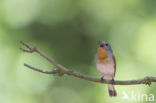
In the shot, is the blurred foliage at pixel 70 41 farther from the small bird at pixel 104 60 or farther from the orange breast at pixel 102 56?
the orange breast at pixel 102 56

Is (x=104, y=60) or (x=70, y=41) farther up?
(x=104, y=60)

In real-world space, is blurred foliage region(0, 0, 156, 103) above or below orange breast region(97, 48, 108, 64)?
below

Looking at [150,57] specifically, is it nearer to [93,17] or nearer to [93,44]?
[93,44]

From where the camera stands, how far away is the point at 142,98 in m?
6.46

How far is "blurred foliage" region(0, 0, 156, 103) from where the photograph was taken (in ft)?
24.0

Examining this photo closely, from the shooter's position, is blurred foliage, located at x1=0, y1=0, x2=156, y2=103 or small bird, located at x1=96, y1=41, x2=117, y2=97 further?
blurred foliage, located at x1=0, y1=0, x2=156, y2=103

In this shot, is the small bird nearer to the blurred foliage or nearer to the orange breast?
the orange breast

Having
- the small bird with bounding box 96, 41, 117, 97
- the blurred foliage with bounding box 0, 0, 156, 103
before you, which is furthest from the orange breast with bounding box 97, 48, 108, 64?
the blurred foliage with bounding box 0, 0, 156, 103

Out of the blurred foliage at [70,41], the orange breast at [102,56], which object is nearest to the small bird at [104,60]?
the orange breast at [102,56]

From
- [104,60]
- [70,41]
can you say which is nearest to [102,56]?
[104,60]

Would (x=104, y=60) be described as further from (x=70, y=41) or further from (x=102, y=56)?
(x=70, y=41)

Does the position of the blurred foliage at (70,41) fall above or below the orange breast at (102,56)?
below

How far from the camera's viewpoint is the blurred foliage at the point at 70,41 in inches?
288

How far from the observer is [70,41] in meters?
8.27
